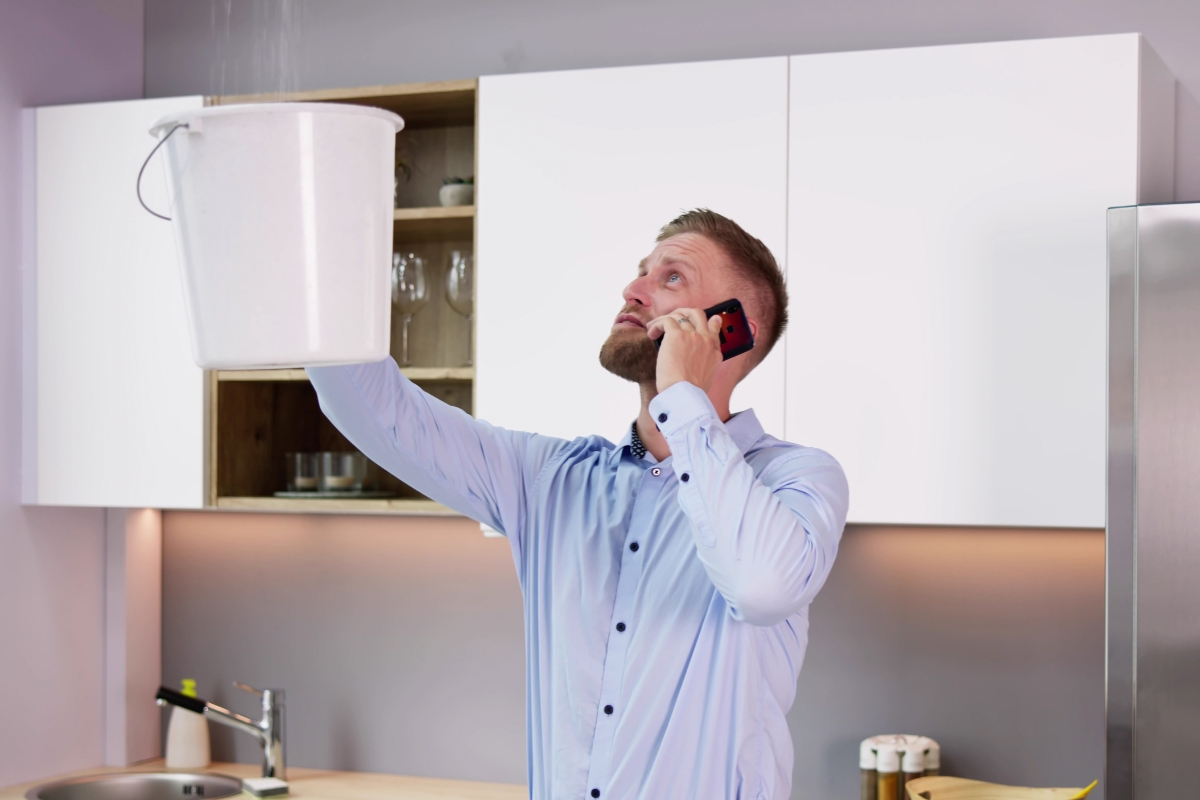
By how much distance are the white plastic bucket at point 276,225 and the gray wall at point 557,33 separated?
4.61 ft

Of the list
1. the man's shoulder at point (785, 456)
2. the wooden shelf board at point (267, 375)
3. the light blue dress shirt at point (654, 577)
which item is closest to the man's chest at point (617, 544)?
the light blue dress shirt at point (654, 577)

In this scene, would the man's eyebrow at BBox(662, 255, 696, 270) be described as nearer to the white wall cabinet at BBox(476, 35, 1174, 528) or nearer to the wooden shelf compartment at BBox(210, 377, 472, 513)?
the white wall cabinet at BBox(476, 35, 1174, 528)

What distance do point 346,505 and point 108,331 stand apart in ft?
1.84

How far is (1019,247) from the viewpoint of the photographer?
1895 mm

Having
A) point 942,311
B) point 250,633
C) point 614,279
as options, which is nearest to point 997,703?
point 942,311

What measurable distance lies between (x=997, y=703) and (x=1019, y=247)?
867mm

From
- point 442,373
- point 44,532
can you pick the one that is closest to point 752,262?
point 442,373

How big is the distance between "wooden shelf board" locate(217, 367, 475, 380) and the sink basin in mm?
812

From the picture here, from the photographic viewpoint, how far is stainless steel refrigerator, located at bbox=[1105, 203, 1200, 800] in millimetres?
1604

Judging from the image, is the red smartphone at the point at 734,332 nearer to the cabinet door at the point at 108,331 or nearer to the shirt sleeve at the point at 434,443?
the shirt sleeve at the point at 434,443

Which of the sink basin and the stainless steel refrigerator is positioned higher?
the stainless steel refrigerator

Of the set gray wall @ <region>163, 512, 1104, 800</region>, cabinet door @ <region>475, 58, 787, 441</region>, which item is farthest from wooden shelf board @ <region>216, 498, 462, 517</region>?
gray wall @ <region>163, 512, 1104, 800</region>

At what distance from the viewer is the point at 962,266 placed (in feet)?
6.30

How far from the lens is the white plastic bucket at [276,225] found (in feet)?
3.53
